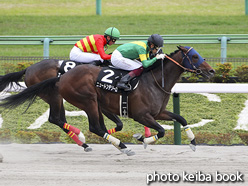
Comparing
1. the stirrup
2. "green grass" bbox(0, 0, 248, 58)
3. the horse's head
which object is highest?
"green grass" bbox(0, 0, 248, 58)

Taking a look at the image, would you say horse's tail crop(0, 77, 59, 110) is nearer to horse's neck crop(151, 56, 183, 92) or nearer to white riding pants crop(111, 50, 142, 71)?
white riding pants crop(111, 50, 142, 71)

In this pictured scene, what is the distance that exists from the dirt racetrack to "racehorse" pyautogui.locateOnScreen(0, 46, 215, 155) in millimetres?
292

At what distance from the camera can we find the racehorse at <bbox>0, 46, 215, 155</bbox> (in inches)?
237

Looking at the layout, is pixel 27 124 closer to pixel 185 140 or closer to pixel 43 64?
pixel 43 64

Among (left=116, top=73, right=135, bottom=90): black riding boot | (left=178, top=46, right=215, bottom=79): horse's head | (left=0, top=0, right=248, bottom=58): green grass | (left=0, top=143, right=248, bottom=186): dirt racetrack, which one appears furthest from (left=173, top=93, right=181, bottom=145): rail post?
(left=0, top=0, right=248, bottom=58): green grass

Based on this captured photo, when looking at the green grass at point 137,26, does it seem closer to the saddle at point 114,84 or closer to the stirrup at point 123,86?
the saddle at point 114,84

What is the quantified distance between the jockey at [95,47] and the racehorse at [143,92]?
2.38 ft

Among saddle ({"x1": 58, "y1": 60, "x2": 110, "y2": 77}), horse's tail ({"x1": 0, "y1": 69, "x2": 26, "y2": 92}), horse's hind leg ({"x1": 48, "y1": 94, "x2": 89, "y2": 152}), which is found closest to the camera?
horse's hind leg ({"x1": 48, "y1": 94, "x2": 89, "y2": 152})

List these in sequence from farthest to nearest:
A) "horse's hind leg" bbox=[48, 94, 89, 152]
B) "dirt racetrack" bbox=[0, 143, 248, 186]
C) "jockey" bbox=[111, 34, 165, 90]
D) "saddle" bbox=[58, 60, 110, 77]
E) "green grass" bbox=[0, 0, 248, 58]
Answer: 1. "green grass" bbox=[0, 0, 248, 58]
2. "saddle" bbox=[58, 60, 110, 77]
3. "horse's hind leg" bbox=[48, 94, 89, 152]
4. "jockey" bbox=[111, 34, 165, 90]
5. "dirt racetrack" bbox=[0, 143, 248, 186]

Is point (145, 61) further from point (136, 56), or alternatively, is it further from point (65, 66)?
point (65, 66)

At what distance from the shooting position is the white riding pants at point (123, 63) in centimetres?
614

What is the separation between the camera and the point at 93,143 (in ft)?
23.9
